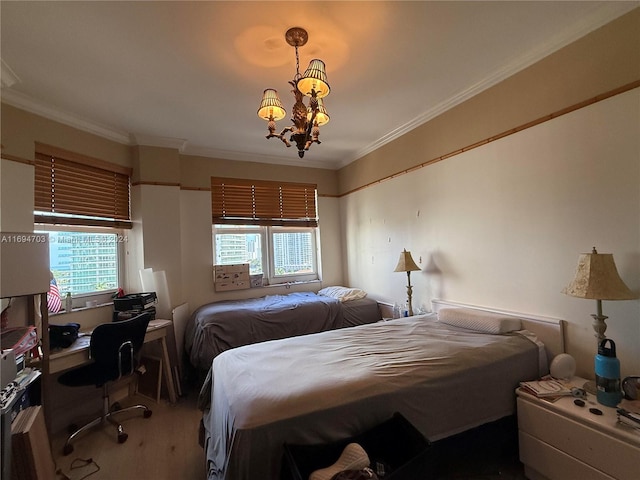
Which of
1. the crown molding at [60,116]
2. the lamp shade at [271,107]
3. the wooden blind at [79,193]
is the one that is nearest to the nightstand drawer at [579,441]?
the lamp shade at [271,107]

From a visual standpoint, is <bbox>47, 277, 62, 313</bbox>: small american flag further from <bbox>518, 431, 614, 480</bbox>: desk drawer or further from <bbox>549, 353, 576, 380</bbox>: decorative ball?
<bbox>549, 353, 576, 380</bbox>: decorative ball

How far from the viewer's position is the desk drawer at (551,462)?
1.46 meters

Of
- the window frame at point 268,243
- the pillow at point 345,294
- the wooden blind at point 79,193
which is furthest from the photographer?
the window frame at point 268,243

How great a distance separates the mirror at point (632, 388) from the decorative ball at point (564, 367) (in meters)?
0.27

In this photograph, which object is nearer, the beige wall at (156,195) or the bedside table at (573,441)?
the bedside table at (573,441)

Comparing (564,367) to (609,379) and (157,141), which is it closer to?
(609,379)

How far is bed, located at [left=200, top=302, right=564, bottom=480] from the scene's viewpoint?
130 cm

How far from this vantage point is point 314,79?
64.6 inches

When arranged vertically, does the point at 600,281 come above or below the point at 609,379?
above

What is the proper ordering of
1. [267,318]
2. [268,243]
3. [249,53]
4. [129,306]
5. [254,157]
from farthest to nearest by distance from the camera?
[268,243]
[254,157]
[267,318]
[129,306]
[249,53]

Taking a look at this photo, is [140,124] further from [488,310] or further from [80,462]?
[488,310]

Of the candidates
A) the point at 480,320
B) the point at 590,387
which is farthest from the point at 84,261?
the point at 590,387

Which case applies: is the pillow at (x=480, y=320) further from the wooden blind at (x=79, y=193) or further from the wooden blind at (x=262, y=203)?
the wooden blind at (x=79, y=193)

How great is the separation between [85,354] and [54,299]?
671 mm
